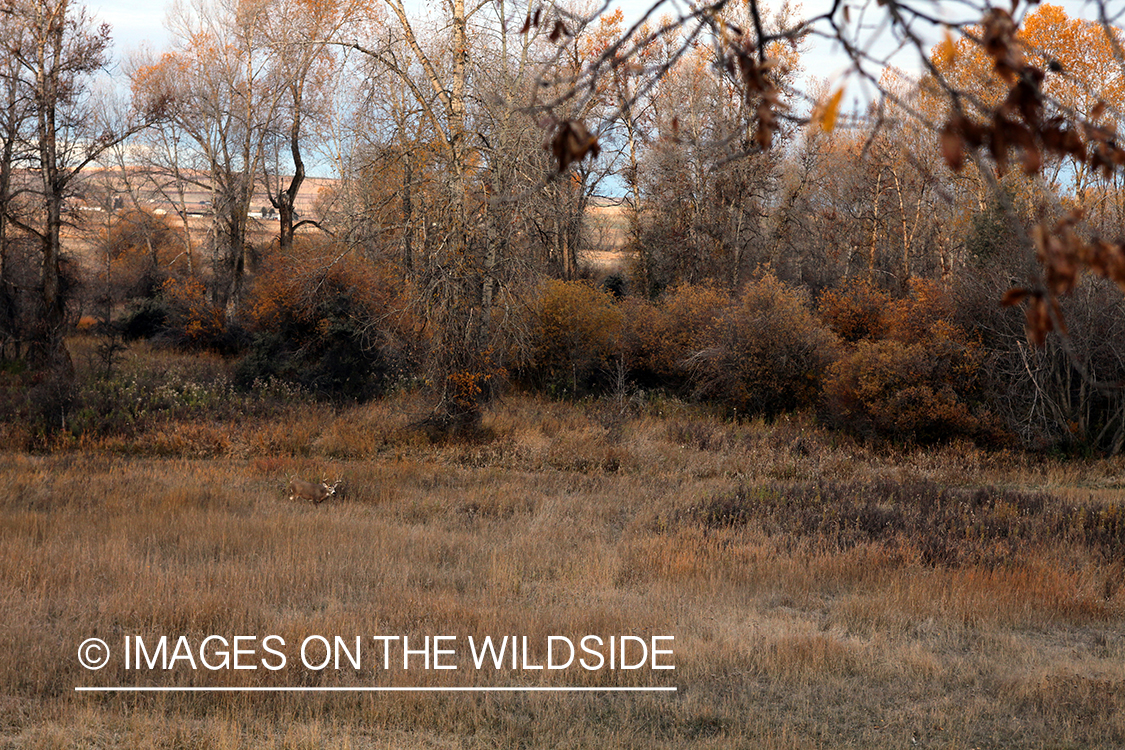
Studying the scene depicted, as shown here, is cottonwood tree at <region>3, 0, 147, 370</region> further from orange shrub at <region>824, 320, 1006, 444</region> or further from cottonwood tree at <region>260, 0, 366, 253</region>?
orange shrub at <region>824, 320, 1006, 444</region>

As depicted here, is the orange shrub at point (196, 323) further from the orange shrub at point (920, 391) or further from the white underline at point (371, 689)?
the white underline at point (371, 689)

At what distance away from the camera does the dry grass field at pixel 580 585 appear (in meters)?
5.46

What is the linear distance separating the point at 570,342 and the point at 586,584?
13.9 metres

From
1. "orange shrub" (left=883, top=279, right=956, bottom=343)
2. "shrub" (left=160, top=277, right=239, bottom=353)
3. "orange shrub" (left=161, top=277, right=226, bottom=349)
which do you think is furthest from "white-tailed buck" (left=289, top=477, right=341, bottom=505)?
"orange shrub" (left=161, top=277, right=226, bottom=349)

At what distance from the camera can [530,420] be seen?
17969 millimetres

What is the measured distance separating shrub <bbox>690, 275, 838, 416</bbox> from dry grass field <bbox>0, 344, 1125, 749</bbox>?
414 cm

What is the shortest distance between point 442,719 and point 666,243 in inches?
1114

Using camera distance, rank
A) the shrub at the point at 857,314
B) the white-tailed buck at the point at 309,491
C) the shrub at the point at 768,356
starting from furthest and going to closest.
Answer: the shrub at the point at 857,314 < the shrub at the point at 768,356 < the white-tailed buck at the point at 309,491

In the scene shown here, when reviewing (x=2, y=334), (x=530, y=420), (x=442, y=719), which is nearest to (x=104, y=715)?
(x=442, y=719)

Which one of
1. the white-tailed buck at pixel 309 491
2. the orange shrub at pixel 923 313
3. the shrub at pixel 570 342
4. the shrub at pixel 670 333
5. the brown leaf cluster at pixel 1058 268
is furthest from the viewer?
the shrub at pixel 670 333

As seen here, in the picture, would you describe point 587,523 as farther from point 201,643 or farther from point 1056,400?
point 1056,400

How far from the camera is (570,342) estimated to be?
22000 millimetres

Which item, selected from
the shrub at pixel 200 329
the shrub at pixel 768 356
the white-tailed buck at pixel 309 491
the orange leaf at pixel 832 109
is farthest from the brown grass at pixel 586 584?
the shrub at pixel 200 329

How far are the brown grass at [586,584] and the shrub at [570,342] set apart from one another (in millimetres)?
6367
